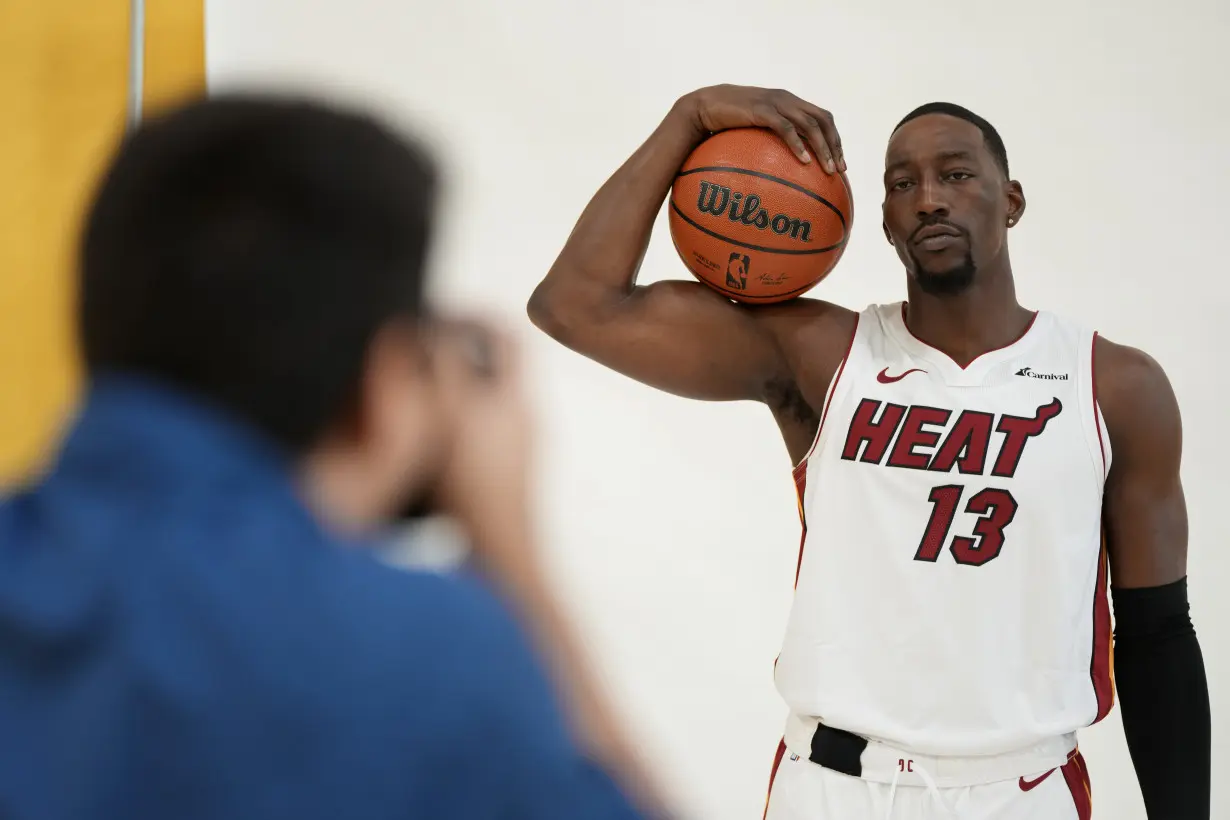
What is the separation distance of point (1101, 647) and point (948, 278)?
60 centimetres

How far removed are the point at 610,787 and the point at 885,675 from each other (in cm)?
131

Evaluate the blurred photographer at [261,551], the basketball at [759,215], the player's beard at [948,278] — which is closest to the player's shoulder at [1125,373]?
the player's beard at [948,278]

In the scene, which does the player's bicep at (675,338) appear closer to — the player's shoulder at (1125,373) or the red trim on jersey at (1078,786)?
the player's shoulder at (1125,373)

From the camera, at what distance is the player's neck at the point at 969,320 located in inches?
74.5

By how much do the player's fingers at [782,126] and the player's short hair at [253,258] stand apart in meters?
1.33

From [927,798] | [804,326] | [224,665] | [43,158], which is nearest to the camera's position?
[224,665]

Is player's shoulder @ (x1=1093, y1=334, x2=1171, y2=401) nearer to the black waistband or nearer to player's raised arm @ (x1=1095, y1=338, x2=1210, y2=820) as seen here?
player's raised arm @ (x1=1095, y1=338, x2=1210, y2=820)

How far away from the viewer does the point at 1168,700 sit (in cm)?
184

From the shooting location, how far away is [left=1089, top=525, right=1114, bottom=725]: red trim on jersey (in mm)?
1819

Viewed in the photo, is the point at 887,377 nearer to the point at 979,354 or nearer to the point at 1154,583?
the point at 979,354

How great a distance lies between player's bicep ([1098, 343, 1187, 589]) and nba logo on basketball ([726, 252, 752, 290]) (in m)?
0.56

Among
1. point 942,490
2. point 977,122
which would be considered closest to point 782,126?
point 977,122

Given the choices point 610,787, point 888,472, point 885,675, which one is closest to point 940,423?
point 888,472

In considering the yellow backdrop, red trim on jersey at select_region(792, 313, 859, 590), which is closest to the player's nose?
red trim on jersey at select_region(792, 313, 859, 590)
